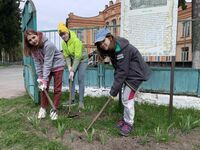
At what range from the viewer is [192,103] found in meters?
5.92

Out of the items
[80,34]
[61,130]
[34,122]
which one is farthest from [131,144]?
[80,34]

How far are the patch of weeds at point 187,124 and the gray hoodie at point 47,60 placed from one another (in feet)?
7.31

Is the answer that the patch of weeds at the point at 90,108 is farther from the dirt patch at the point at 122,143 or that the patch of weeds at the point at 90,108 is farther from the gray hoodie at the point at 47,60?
the dirt patch at the point at 122,143

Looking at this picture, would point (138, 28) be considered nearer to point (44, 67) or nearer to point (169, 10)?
point (169, 10)

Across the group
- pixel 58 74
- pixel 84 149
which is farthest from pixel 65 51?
pixel 84 149

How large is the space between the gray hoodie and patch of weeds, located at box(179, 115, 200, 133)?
2.23 meters

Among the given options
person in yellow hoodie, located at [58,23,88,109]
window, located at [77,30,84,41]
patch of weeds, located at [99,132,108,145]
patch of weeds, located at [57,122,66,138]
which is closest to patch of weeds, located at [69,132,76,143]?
patch of weeds, located at [57,122,66,138]

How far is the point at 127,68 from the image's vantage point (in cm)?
427

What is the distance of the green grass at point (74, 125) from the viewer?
14.1ft

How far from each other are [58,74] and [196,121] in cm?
242

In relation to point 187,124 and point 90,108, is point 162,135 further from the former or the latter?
point 90,108

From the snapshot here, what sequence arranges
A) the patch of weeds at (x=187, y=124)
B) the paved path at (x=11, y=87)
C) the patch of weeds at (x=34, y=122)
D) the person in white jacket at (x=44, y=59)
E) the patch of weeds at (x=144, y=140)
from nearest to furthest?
1. the patch of weeds at (x=144, y=140)
2. the patch of weeds at (x=187, y=124)
3. the patch of weeds at (x=34, y=122)
4. the person in white jacket at (x=44, y=59)
5. the paved path at (x=11, y=87)

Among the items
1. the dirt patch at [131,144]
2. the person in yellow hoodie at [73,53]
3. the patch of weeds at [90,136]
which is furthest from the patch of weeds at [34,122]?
the person in yellow hoodie at [73,53]

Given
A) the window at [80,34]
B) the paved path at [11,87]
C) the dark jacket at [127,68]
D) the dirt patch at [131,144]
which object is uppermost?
the window at [80,34]
